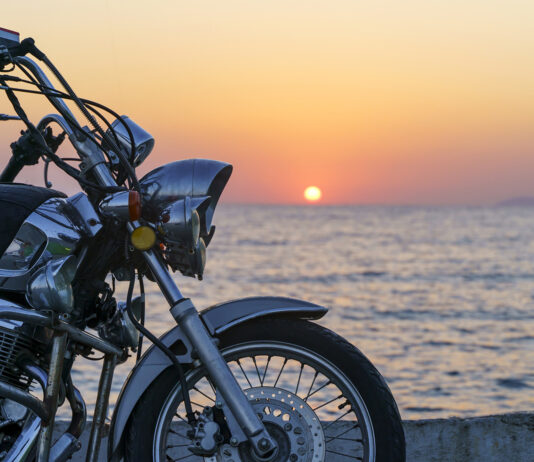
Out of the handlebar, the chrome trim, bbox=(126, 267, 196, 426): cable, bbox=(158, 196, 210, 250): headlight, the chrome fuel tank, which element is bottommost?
bbox=(126, 267, 196, 426): cable

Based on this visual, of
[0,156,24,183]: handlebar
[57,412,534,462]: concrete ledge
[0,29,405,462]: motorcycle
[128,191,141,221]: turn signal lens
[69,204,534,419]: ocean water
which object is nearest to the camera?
[128,191,141,221]: turn signal lens

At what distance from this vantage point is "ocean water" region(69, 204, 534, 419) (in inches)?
472

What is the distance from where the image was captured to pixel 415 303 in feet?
80.1

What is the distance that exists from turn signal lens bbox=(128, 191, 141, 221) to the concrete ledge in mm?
1767

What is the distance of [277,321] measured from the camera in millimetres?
2822

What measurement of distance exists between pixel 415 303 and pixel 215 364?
73.1 feet

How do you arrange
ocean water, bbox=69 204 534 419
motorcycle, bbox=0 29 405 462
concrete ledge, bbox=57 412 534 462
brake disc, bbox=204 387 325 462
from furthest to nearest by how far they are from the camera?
1. ocean water, bbox=69 204 534 419
2. concrete ledge, bbox=57 412 534 462
3. brake disc, bbox=204 387 325 462
4. motorcycle, bbox=0 29 405 462

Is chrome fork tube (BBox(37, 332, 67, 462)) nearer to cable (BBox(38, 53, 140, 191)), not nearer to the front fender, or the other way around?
the front fender

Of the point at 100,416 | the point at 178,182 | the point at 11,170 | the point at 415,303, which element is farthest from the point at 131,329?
the point at 415,303

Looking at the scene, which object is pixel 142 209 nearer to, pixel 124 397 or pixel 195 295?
pixel 124 397

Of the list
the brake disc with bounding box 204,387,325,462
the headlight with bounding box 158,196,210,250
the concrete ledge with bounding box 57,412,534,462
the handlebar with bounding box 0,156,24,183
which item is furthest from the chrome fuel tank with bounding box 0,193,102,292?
the concrete ledge with bounding box 57,412,534,462

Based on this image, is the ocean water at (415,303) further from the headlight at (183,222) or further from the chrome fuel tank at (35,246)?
the headlight at (183,222)

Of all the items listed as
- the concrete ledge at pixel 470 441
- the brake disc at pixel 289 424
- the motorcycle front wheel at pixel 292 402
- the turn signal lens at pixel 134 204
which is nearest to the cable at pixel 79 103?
the turn signal lens at pixel 134 204

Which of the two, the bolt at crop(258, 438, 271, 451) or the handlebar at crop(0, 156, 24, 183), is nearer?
the bolt at crop(258, 438, 271, 451)
